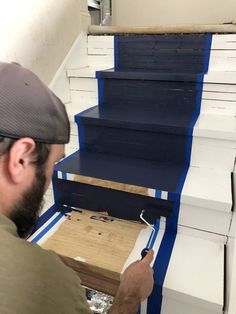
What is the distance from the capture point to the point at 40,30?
1.31 meters

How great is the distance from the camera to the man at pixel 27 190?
1.38ft

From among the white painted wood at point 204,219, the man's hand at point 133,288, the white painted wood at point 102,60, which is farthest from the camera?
the white painted wood at point 102,60

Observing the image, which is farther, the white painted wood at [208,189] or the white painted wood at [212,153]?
the white painted wood at [212,153]

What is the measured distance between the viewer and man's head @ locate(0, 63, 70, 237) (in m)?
0.53

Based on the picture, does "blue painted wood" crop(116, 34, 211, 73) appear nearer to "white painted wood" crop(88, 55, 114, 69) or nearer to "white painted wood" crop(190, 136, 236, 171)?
"white painted wood" crop(88, 55, 114, 69)

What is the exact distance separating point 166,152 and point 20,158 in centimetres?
81

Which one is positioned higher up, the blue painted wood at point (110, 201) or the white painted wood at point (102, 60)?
the white painted wood at point (102, 60)

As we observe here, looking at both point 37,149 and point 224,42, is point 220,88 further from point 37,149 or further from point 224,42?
point 37,149

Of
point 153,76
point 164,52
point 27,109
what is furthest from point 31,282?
point 164,52

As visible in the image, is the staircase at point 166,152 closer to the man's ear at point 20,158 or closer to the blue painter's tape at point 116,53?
the blue painter's tape at point 116,53

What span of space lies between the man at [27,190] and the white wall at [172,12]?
2.26m

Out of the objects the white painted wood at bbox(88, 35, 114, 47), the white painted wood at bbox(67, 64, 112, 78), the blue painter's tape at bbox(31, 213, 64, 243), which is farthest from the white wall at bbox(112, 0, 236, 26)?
the blue painter's tape at bbox(31, 213, 64, 243)

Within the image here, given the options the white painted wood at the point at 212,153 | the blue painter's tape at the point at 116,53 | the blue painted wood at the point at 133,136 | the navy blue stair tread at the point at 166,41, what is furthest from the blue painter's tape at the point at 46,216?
the navy blue stair tread at the point at 166,41

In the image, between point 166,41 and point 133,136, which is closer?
point 133,136
